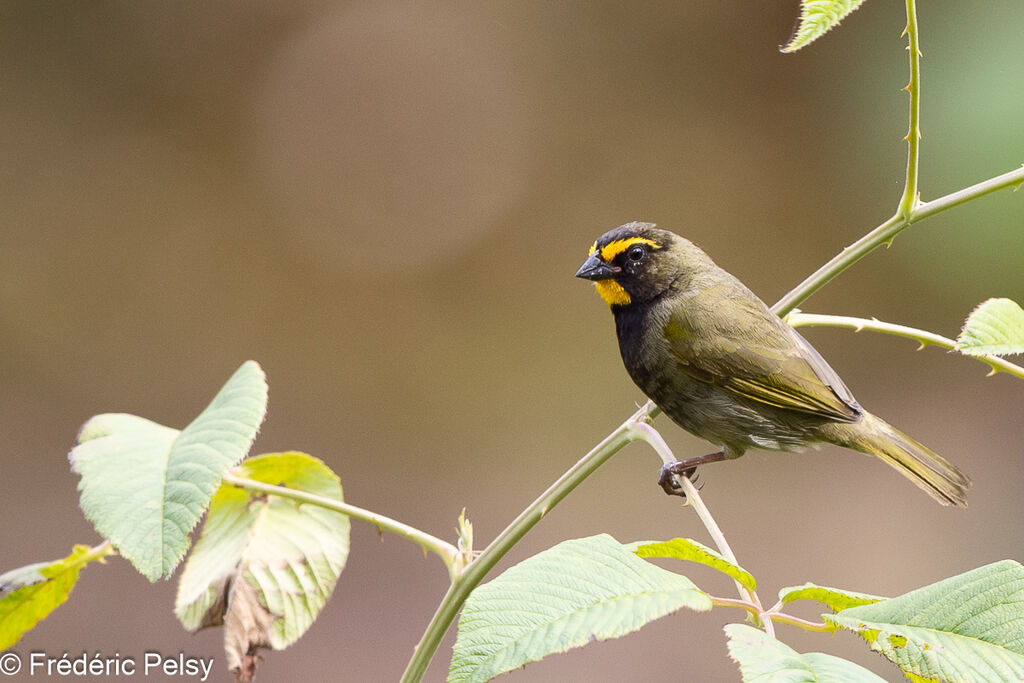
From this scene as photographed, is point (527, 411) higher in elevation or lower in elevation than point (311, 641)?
higher

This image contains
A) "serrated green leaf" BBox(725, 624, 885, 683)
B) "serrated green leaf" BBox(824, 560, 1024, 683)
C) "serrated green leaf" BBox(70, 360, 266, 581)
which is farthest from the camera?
"serrated green leaf" BBox(70, 360, 266, 581)

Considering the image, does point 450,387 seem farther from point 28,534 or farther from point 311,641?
point 28,534

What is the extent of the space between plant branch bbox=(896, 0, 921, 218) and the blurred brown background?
4632mm

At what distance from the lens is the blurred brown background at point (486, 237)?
6562mm

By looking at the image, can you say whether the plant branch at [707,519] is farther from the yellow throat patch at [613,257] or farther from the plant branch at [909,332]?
the yellow throat patch at [613,257]

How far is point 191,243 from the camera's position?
23.6ft

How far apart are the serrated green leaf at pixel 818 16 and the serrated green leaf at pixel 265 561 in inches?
46.4

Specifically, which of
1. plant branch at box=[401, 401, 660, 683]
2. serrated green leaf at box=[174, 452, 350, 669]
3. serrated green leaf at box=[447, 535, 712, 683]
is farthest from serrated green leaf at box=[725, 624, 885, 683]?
serrated green leaf at box=[174, 452, 350, 669]

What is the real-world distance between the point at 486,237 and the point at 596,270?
176 inches

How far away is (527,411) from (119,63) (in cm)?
373

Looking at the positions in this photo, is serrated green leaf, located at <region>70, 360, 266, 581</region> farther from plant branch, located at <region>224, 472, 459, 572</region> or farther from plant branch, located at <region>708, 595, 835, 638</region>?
plant branch, located at <region>708, 595, 835, 638</region>

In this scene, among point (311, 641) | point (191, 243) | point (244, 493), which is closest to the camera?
point (244, 493)

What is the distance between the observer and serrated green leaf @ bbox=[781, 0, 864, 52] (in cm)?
150

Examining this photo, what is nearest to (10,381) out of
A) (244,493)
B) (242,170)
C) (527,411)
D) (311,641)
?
(242,170)
